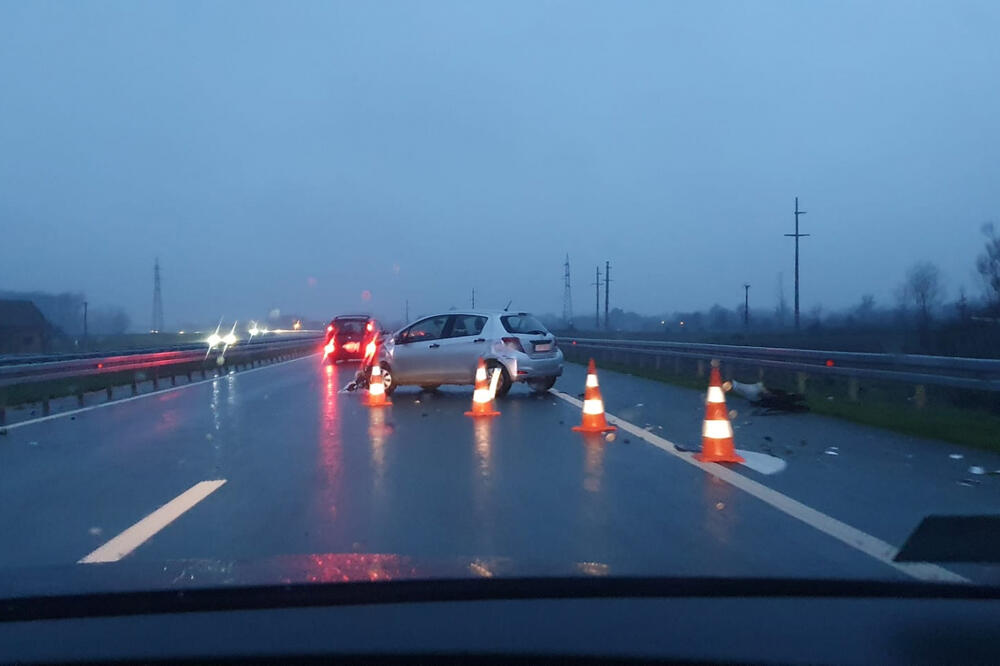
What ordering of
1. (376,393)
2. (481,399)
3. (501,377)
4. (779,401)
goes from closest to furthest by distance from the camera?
(481,399)
(779,401)
(376,393)
(501,377)

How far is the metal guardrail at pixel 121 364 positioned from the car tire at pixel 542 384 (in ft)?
28.8

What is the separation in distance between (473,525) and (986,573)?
399 cm

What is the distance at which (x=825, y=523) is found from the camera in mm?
6957

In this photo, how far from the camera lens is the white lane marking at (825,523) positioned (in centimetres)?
386

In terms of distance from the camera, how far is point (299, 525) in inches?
279

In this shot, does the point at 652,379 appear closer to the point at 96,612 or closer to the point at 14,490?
the point at 14,490

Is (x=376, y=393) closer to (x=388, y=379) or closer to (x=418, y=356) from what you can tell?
(x=418, y=356)

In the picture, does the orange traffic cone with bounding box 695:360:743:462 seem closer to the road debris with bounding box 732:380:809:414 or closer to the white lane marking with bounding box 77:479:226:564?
the white lane marking with bounding box 77:479:226:564

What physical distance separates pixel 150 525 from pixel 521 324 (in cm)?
1137

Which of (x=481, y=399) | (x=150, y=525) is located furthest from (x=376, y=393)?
(x=150, y=525)

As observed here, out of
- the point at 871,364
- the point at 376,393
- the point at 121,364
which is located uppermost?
the point at 871,364

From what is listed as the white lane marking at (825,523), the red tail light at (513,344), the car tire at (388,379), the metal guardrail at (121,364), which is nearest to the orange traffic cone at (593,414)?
the white lane marking at (825,523)

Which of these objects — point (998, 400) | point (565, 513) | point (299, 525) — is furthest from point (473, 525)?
point (998, 400)

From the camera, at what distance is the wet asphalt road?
6.23 meters
